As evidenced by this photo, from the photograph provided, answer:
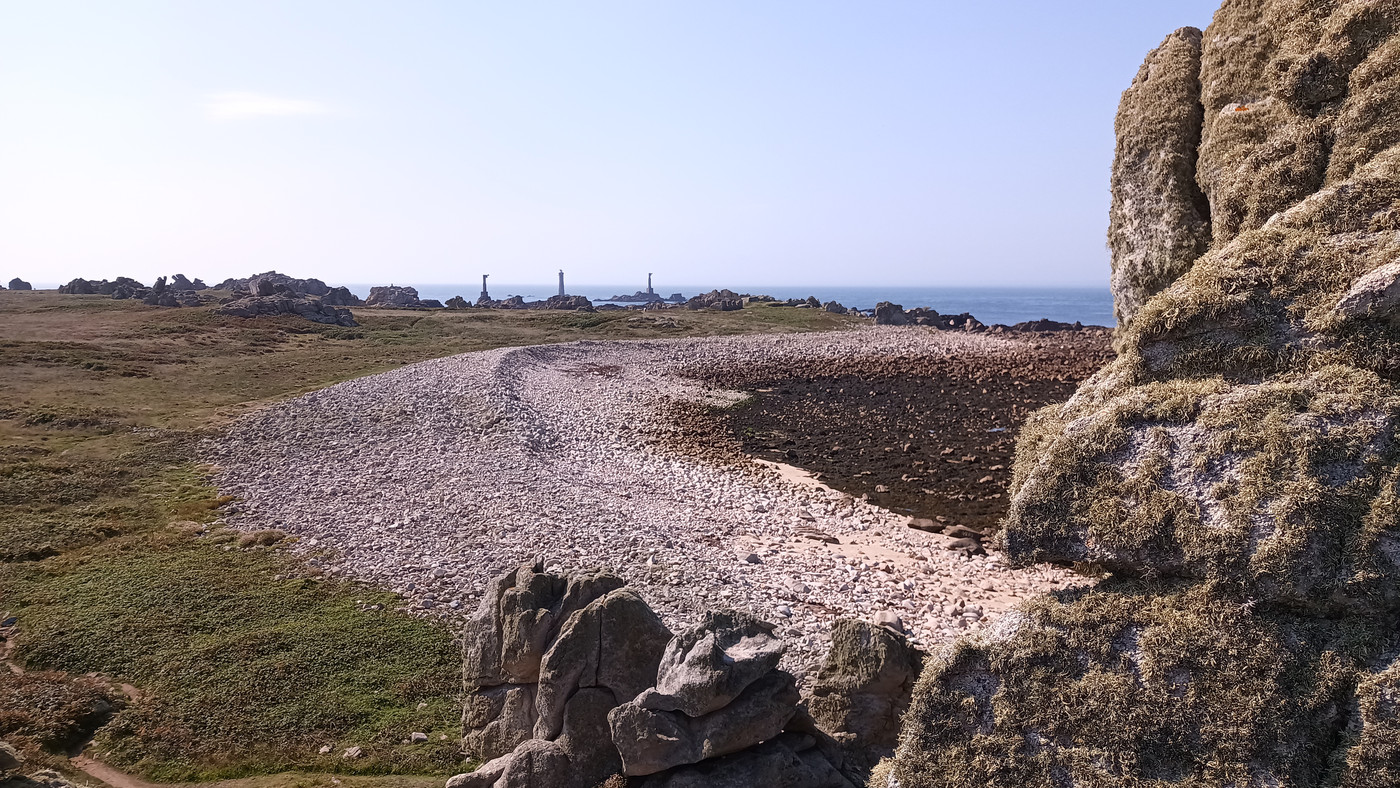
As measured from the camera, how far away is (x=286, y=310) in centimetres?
6844

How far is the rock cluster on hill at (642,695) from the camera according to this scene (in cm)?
733

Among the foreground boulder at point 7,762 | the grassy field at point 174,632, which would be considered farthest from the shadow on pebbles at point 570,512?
the foreground boulder at point 7,762

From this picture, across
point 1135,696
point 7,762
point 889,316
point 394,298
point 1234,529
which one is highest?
point 394,298

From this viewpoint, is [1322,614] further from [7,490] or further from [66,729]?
[7,490]

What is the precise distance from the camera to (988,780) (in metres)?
6.04

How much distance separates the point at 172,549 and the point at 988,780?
18.2 metres

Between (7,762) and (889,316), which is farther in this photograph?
(889,316)

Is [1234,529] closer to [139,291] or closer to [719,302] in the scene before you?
[719,302]

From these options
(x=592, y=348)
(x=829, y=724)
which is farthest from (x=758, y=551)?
(x=592, y=348)

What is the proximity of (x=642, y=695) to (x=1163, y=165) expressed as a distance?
10.3m

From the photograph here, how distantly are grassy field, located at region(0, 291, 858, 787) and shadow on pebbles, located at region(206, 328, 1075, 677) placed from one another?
1273mm

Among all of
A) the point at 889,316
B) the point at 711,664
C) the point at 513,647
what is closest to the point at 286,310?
the point at 889,316

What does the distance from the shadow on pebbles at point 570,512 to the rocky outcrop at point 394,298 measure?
7561 cm

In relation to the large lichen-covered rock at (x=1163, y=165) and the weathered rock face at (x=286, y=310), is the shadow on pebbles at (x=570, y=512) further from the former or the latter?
the weathered rock face at (x=286, y=310)
